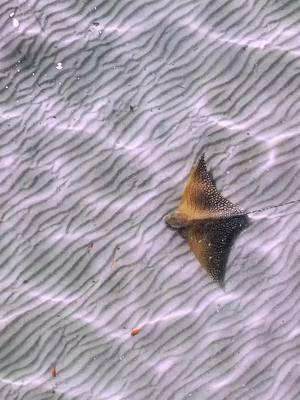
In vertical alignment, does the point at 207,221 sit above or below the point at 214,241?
above

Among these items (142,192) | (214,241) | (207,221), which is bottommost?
(214,241)

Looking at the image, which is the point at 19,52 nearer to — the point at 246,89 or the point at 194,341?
the point at 246,89

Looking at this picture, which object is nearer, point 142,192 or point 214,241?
point 214,241

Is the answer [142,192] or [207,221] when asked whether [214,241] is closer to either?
[207,221]

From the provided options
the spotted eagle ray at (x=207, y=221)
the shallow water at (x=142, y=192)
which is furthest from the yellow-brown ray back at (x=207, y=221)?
the shallow water at (x=142, y=192)

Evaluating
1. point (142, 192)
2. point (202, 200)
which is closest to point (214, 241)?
point (202, 200)

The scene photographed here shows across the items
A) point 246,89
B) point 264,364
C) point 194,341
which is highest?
point 246,89

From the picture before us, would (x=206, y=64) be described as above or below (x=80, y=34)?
below

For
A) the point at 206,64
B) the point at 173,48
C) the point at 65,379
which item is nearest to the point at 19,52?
the point at 173,48
